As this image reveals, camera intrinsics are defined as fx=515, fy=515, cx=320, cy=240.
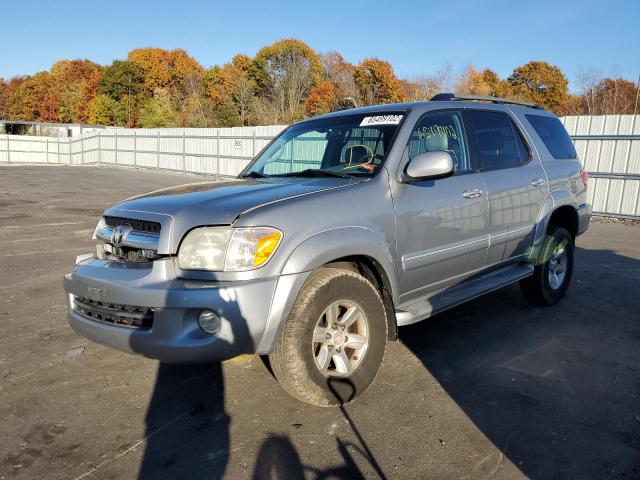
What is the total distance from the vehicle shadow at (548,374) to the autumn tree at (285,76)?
32114 mm

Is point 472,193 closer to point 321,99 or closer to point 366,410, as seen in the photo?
point 366,410

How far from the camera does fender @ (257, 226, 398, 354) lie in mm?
2788

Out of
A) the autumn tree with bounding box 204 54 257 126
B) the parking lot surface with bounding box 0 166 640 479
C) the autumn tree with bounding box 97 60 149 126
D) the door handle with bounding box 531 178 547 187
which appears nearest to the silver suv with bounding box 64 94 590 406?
the door handle with bounding box 531 178 547 187

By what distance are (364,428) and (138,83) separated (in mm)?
69519

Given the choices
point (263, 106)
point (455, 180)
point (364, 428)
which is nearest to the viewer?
point (364, 428)

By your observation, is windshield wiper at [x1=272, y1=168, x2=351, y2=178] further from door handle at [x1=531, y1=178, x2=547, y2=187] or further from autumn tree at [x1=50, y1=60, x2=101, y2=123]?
autumn tree at [x1=50, y1=60, x2=101, y2=123]

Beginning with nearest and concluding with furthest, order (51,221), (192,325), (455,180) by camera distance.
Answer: (192,325) < (455,180) < (51,221)

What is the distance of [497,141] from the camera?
4547mm

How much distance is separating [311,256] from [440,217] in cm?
126

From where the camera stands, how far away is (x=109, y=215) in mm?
3316

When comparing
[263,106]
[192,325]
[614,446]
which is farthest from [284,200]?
[263,106]

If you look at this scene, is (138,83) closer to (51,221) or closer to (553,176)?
(51,221)

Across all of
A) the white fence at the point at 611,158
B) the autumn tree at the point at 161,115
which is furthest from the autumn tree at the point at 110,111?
the white fence at the point at 611,158

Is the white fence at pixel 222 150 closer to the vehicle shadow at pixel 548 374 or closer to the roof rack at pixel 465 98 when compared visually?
the vehicle shadow at pixel 548 374
